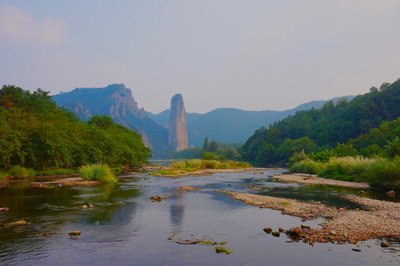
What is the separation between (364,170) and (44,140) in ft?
156

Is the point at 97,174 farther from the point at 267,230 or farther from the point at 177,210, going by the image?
the point at 267,230

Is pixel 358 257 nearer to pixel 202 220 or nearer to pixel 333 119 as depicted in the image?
pixel 202 220

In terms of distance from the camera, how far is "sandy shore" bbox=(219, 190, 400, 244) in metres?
18.2

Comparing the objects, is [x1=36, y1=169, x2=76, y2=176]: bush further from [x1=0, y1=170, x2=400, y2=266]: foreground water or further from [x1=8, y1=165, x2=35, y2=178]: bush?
[x1=0, y1=170, x2=400, y2=266]: foreground water

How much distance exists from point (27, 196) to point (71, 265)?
21.1 metres

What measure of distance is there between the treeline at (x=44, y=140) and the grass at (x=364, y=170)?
132 ft

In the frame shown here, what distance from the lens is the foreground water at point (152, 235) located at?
1508 cm

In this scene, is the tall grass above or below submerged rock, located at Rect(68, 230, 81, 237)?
above

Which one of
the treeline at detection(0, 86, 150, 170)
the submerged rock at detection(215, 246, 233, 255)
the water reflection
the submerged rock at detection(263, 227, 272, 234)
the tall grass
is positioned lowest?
the submerged rock at detection(215, 246, 233, 255)

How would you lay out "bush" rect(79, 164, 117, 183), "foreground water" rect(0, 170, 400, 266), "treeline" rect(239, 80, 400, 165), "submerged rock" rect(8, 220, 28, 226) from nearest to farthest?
1. "foreground water" rect(0, 170, 400, 266)
2. "submerged rock" rect(8, 220, 28, 226)
3. "bush" rect(79, 164, 117, 183)
4. "treeline" rect(239, 80, 400, 165)

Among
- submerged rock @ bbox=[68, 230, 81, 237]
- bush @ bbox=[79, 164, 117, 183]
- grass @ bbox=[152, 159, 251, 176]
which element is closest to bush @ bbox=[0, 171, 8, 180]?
bush @ bbox=[79, 164, 117, 183]

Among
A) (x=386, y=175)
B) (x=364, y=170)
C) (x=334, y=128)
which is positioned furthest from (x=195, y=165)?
(x=334, y=128)

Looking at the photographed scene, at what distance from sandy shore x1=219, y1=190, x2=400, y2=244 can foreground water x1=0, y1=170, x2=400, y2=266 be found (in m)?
0.90

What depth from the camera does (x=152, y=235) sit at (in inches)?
756
